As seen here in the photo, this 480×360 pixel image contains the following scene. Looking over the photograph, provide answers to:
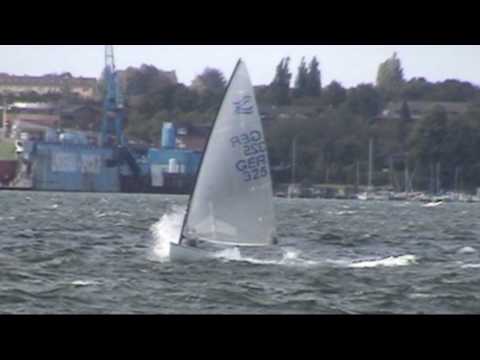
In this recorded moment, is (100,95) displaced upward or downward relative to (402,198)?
upward

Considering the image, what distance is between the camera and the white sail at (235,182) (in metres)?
22.6

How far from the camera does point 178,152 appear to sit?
10069 cm

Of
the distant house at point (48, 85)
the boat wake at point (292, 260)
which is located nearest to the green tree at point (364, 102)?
the distant house at point (48, 85)

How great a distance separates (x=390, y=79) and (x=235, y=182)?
3948 inches

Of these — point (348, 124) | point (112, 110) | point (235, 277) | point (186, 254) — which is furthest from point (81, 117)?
point (235, 277)

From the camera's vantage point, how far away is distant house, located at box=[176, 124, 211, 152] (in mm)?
99500

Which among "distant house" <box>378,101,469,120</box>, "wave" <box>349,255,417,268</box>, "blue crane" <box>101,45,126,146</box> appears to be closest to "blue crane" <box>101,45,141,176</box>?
"blue crane" <box>101,45,126,146</box>

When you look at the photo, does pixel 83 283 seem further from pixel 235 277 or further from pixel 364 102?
pixel 364 102

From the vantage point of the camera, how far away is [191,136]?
99.9m

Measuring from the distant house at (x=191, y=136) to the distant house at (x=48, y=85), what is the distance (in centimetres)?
2507
